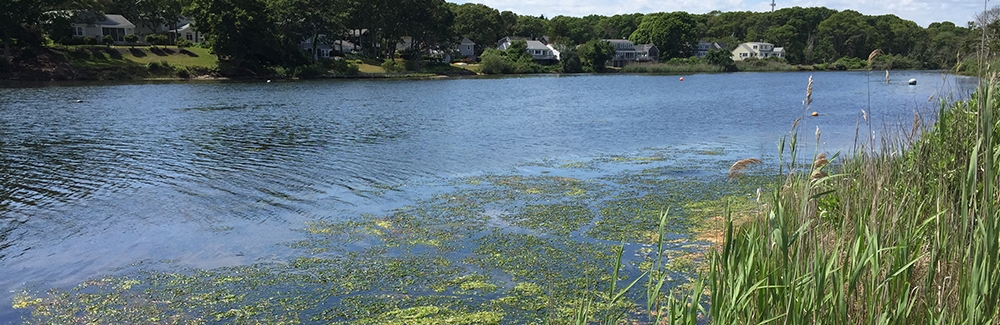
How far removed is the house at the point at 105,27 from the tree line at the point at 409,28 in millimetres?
2499

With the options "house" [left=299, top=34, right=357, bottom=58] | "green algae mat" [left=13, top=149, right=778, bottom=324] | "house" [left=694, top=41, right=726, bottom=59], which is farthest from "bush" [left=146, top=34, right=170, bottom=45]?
"house" [left=694, top=41, right=726, bottom=59]

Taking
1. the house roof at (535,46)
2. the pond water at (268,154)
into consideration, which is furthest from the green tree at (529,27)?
the pond water at (268,154)

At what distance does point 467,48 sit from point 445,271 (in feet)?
392

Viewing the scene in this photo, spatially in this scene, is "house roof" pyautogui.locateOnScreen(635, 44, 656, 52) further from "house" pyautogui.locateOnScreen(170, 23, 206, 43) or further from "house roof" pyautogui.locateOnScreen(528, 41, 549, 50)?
"house" pyautogui.locateOnScreen(170, 23, 206, 43)

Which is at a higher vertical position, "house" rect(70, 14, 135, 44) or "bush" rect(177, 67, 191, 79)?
"house" rect(70, 14, 135, 44)

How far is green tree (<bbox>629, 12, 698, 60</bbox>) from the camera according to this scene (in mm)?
146875

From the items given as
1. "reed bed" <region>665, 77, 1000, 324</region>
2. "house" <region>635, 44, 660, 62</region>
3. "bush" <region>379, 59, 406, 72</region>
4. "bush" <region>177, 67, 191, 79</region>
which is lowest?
"reed bed" <region>665, 77, 1000, 324</region>

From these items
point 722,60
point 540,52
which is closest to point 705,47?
point 722,60

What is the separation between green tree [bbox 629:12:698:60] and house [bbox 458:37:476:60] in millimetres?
41082

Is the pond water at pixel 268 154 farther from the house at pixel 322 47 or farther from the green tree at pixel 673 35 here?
the green tree at pixel 673 35

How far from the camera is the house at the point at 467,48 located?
5000 inches

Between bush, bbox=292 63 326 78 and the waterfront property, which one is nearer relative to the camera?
bush, bbox=292 63 326 78

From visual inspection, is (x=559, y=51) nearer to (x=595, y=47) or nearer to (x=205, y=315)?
(x=595, y=47)

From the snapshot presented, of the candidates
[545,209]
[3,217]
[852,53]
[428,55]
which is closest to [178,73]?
[428,55]
